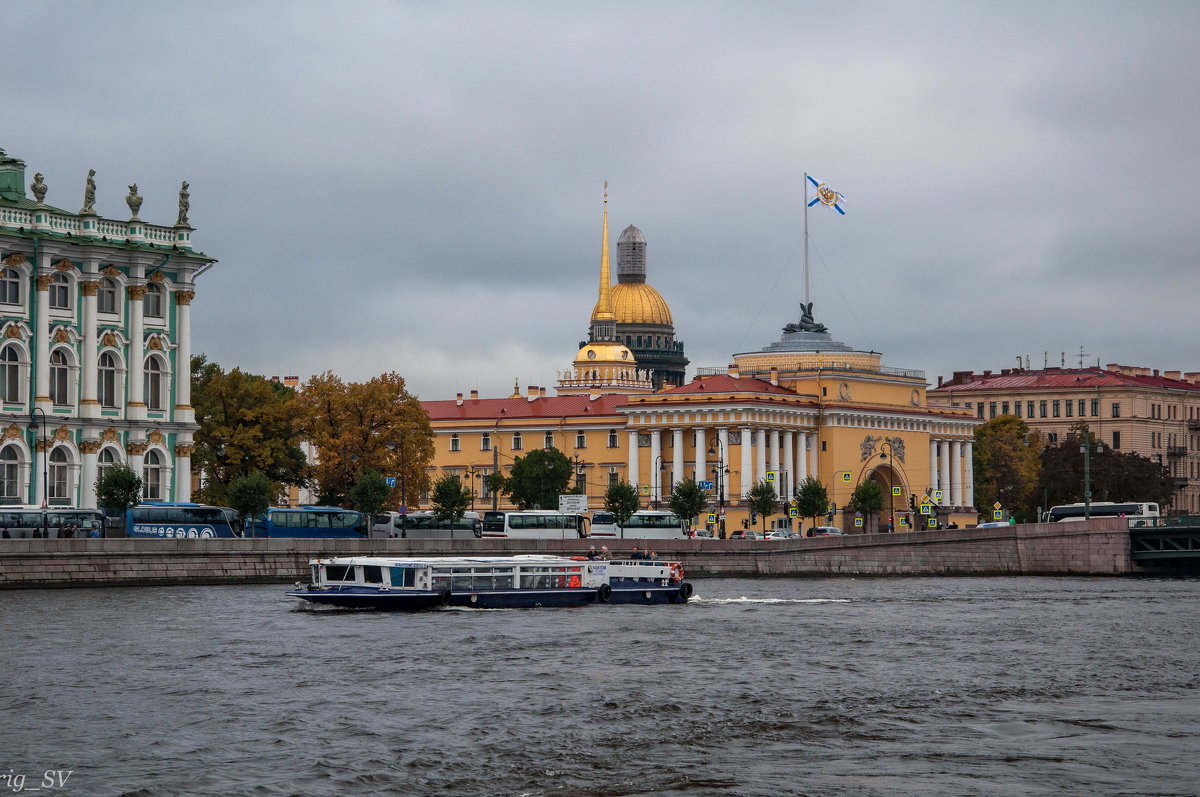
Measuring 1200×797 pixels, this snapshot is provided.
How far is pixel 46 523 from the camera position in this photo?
191ft

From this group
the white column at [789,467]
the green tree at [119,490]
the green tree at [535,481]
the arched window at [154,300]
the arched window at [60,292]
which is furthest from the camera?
the white column at [789,467]

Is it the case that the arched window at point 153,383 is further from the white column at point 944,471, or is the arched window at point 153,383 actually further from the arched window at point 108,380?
the white column at point 944,471

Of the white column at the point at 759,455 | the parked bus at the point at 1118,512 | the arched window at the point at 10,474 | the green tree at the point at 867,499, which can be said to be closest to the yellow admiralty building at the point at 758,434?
the white column at the point at 759,455

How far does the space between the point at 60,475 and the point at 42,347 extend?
4.14 metres

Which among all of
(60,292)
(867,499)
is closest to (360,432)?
(60,292)

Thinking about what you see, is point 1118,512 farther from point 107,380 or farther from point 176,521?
point 107,380

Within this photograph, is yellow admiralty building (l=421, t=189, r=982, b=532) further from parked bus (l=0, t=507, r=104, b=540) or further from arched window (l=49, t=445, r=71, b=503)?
parked bus (l=0, t=507, r=104, b=540)

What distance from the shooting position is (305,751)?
28.6 m

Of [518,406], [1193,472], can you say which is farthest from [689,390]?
[1193,472]

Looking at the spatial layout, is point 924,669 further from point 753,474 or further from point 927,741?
point 753,474

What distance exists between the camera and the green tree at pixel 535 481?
10112 centimetres

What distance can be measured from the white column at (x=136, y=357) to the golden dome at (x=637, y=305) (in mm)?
113985

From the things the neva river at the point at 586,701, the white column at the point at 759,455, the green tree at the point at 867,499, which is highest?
the white column at the point at 759,455

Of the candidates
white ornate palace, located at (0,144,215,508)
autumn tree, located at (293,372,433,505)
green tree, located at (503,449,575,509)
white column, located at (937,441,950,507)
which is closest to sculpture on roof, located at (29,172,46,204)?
white ornate palace, located at (0,144,215,508)
